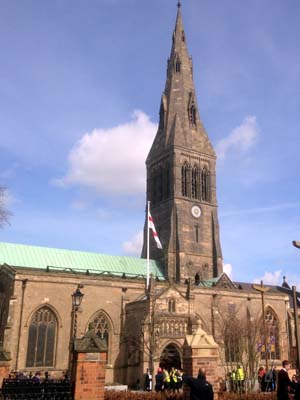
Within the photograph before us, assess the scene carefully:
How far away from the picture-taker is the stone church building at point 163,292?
34.9 metres

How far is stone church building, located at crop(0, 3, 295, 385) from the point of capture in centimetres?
3491

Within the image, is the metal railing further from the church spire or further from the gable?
the church spire

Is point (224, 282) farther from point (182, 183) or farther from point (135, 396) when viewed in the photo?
point (135, 396)

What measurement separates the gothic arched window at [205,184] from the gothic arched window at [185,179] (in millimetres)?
2543

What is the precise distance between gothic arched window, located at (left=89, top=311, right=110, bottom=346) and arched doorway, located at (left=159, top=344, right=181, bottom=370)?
5.67 meters

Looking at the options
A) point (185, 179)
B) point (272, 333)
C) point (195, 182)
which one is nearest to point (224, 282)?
point (272, 333)

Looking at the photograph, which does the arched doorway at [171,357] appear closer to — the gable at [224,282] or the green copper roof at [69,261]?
the green copper roof at [69,261]

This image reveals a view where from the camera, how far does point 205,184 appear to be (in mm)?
55781

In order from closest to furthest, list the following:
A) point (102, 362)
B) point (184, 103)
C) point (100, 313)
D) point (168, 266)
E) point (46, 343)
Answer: point (102, 362) < point (46, 343) < point (100, 313) < point (168, 266) < point (184, 103)

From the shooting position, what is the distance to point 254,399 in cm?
1318

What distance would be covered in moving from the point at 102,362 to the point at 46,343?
25412 mm

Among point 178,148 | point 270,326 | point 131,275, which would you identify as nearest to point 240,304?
point 270,326

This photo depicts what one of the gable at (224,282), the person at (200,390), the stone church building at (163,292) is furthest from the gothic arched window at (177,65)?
the person at (200,390)

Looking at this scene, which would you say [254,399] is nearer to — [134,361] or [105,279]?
[134,361]
